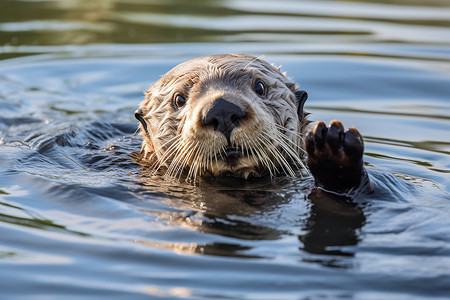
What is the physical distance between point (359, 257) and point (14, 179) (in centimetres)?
271

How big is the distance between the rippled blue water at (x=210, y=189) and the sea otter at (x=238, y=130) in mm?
167

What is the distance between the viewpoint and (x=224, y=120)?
168 inches

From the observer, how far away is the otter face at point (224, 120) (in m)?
4.35

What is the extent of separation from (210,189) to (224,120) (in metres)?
0.59

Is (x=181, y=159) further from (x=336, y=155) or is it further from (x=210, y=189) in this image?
(x=336, y=155)

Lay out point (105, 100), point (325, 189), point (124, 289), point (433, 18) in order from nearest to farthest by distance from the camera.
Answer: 1. point (124, 289)
2. point (325, 189)
3. point (105, 100)
4. point (433, 18)

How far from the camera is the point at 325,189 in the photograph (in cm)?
432

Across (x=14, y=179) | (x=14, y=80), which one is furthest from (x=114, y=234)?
(x=14, y=80)

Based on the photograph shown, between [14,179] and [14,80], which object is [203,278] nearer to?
[14,179]

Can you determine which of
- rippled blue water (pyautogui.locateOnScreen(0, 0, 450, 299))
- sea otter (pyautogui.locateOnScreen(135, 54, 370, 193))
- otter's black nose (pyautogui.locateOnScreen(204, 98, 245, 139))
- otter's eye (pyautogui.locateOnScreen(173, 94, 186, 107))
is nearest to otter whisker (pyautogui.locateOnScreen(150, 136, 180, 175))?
sea otter (pyautogui.locateOnScreen(135, 54, 370, 193))

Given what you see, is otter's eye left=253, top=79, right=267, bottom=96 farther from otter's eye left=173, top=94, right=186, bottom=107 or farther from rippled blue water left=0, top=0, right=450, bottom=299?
rippled blue water left=0, top=0, right=450, bottom=299

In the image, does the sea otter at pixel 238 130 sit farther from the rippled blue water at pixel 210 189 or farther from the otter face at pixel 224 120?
the rippled blue water at pixel 210 189

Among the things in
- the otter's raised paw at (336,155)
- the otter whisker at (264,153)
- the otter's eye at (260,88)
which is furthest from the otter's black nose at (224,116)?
the otter's eye at (260,88)

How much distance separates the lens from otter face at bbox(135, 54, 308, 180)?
4.35 meters
